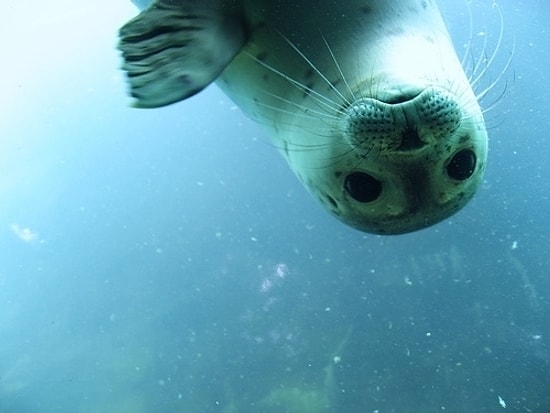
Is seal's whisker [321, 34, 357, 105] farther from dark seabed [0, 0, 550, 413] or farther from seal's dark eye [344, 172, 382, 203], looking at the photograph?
dark seabed [0, 0, 550, 413]

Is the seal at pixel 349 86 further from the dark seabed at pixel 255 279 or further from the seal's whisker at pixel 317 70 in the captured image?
the dark seabed at pixel 255 279

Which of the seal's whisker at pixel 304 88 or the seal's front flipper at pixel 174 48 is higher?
the seal's front flipper at pixel 174 48

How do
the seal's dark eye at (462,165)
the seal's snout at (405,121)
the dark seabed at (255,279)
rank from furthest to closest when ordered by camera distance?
the dark seabed at (255,279) → the seal's dark eye at (462,165) → the seal's snout at (405,121)

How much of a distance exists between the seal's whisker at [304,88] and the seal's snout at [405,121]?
15 cm

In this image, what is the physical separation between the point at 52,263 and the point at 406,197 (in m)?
2.51


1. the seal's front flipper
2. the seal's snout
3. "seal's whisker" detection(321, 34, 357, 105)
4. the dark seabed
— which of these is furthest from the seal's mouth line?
the dark seabed

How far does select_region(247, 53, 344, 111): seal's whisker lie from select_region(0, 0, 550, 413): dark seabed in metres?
1.13

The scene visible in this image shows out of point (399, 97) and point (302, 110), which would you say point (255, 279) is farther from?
point (399, 97)

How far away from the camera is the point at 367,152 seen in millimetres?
1572

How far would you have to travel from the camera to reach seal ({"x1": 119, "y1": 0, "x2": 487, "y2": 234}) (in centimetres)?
156

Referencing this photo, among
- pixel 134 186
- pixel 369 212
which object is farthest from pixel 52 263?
pixel 369 212

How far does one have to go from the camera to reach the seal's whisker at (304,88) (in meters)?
1.71

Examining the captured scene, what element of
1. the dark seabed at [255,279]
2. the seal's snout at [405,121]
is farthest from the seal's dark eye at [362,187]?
the dark seabed at [255,279]

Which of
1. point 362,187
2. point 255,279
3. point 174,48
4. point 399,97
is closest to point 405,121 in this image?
point 399,97
